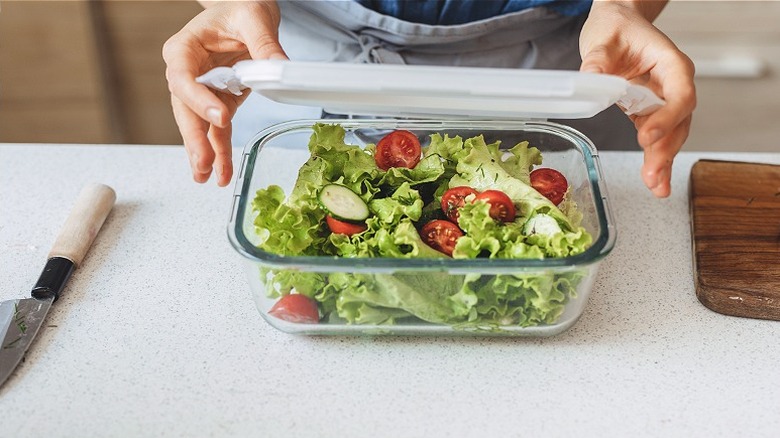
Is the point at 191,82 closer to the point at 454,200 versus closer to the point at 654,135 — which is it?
the point at 454,200

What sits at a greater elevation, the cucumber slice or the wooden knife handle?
the cucumber slice

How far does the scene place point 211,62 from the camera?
0.98 metres

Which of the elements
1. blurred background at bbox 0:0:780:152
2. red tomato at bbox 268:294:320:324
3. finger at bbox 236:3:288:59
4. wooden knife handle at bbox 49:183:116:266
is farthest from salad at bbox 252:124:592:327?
blurred background at bbox 0:0:780:152

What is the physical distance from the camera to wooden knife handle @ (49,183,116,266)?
925 mm

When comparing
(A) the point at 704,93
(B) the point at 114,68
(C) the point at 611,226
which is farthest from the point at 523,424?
(B) the point at 114,68

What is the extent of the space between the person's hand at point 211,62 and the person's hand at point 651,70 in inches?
14.5

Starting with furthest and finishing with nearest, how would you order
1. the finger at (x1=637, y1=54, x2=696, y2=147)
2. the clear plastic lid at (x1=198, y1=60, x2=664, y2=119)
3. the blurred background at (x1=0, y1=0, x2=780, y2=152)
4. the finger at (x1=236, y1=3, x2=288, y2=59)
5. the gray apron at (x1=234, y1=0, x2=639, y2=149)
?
the blurred background at (x1=0, y1=0, x2=780, y2=152) → the gray apron at (x1=234, y1=0, x2=639, y2=149) → the finger at (x1=236, y1=3, x2=288, y2=59) → the finger at (x1=637, y1=54, x2=696, y2=147) → the clear plastic lid at (x1=198, y1=60, x2=664, y2=119)

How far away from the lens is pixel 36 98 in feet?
7.18

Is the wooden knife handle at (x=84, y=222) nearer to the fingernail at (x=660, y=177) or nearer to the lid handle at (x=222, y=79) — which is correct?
the lid handle at (x=222, y=79)

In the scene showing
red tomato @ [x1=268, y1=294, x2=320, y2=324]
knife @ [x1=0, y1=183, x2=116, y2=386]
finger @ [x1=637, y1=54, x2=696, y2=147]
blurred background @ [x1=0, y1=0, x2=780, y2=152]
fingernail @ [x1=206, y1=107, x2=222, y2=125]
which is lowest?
blurred background @ [x1=0, y1=0, x2=780, y2=152]

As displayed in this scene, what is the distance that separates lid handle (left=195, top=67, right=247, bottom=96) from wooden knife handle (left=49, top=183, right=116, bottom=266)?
254 millimetres

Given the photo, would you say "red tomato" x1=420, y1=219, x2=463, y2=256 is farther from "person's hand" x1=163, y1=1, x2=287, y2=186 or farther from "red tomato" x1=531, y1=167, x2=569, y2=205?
"person's hand" x1=163, y1=1, x2=287, y2=186

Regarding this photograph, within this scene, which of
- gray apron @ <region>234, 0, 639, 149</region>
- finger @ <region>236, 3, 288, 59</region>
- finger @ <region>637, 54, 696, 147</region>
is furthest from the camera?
gray apron @ <region>234, 0, 639, 149</region>

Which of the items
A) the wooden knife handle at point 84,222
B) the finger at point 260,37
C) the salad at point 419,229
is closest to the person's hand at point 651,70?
the salad at point 419,229
